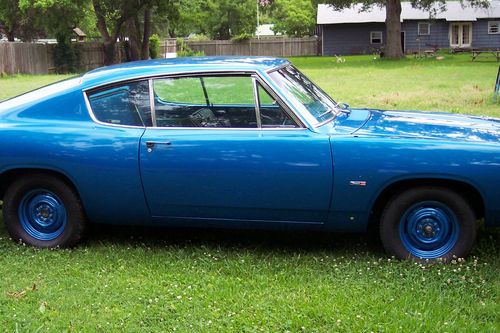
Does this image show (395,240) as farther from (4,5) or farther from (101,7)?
(4,5)

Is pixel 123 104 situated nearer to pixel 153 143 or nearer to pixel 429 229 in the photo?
pixel 153 143

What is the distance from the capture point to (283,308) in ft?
11.5

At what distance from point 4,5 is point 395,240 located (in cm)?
3930

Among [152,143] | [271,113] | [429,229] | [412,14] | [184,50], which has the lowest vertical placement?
[429,229]

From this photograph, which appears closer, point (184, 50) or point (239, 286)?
point (239, 286)

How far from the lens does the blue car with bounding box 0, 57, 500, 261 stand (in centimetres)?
397

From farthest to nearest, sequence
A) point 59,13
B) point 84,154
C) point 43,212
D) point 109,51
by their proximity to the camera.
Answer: point 109,51 < point 59,13 < point 43,212 < point 84,154

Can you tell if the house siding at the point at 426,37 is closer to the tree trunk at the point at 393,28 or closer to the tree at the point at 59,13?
the tree trunk at the point at 393,28

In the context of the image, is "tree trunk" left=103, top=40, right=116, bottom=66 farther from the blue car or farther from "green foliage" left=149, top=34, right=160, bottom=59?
the blue car

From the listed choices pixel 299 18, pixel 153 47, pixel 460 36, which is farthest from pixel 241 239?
pixel 299 18

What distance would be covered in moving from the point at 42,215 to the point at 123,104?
44.3 inches

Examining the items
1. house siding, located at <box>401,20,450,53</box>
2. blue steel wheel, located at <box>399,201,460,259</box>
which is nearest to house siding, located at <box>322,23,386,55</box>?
house siding, located at <box>401,20,450,53</box>

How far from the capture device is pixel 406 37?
4412 centimetres

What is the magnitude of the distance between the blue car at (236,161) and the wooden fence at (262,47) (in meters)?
41.5
